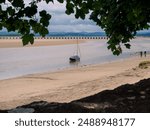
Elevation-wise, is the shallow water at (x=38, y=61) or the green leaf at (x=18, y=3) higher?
the green leaf at (x=18, y=3)

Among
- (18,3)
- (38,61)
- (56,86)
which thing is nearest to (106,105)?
(18,3)

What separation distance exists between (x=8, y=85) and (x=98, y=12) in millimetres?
15977

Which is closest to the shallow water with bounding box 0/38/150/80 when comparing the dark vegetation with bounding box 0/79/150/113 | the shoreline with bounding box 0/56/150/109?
the shoreline with bounding box 0/56/150/109

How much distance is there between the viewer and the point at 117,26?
383 inches

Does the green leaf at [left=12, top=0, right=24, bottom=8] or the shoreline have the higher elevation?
the green leaf at [left=12, top=0, right=24, bottom=8]

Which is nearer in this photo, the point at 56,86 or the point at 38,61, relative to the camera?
the point at 56,86

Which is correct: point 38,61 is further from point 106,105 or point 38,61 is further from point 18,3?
point 18,3

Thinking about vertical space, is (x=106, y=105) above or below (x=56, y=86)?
above

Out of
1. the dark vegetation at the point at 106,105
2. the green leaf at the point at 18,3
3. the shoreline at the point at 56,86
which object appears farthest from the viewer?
the shoreline at the point at 56,86

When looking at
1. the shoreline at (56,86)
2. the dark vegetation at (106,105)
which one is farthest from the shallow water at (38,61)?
the dark vegetation at (106,105)

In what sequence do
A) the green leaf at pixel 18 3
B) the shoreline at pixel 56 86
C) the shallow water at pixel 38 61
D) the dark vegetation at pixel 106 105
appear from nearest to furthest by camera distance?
the green leaf at pixel 18 3, the dark vegetation at pixel 106 105, the shoreline at pixel 56 86, the shallow water at pixel 38 61

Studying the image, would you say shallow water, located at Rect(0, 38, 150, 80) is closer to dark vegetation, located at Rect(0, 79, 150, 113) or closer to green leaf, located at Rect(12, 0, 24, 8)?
dark vegetation, located at Rect(0, 79, 150, 113)

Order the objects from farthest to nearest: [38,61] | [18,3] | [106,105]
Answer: [38,61] → [106,105] → [18,3]

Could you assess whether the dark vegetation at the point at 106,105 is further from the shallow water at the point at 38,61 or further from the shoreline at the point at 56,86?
the shallow water at the point at 38,61
